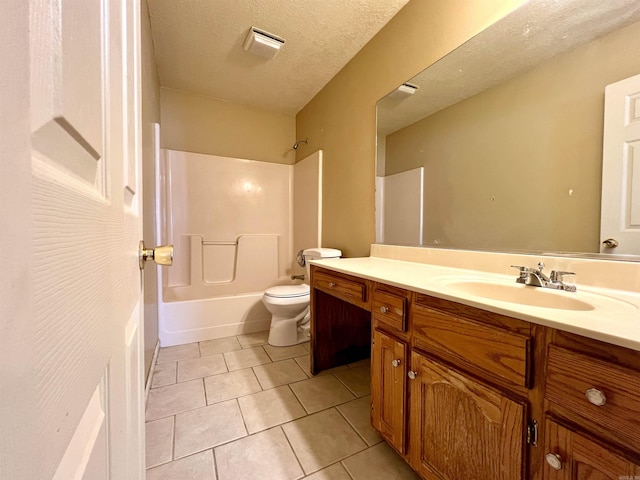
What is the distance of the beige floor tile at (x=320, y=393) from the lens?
139 centimetres

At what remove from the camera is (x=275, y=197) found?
2.79 metres

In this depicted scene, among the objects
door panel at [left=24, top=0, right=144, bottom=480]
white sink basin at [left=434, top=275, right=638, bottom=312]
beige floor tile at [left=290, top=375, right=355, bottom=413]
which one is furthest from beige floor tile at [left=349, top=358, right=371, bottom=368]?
door panel at [left=24, top=0, right=144, bottom=480]

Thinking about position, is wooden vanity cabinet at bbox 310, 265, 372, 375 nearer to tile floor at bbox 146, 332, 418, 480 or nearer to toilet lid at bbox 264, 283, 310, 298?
tile floor at bbox 146, 332, 418, 480

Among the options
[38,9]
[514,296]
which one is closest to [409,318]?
[514,296]

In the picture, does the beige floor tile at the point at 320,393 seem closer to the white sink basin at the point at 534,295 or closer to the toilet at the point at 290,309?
the toilet at the point at 290,309

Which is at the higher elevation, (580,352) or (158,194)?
(158,194)

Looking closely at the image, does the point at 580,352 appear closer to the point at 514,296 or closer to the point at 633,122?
the point at 514,296

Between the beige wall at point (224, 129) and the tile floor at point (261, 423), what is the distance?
190cm

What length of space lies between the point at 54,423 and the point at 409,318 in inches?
35.6

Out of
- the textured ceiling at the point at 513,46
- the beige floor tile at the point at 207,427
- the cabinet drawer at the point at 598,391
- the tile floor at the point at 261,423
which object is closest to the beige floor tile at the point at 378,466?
the tile floor at the point at 261,423

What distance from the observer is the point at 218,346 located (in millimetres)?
2094

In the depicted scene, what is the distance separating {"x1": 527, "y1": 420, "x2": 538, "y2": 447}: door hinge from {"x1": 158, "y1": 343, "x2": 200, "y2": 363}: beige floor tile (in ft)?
6.49

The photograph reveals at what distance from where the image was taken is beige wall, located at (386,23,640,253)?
89 centimetres

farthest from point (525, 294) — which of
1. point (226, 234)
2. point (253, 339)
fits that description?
point (226, 234)
